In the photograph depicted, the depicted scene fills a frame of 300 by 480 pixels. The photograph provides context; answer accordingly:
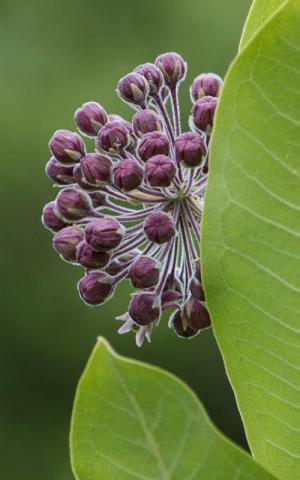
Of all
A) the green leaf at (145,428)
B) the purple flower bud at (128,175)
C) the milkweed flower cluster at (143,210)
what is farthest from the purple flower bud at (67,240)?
the green leaf at (145,428)

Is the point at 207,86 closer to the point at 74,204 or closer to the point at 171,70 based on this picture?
the point at 171,70

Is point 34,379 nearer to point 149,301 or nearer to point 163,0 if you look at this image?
point 163,0

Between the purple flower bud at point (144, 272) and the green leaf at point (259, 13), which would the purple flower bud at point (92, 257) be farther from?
the green leaf at point (259, 13)

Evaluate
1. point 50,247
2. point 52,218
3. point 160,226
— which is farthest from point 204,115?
point 50,247

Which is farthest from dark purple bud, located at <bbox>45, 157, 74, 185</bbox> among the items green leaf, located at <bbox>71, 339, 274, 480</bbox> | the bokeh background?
the bokeh background

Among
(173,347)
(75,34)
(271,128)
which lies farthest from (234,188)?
(75,34)

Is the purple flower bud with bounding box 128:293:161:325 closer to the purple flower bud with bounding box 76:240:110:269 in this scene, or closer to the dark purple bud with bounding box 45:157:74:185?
the purple flower bud with bounding box 76:240:110:269
